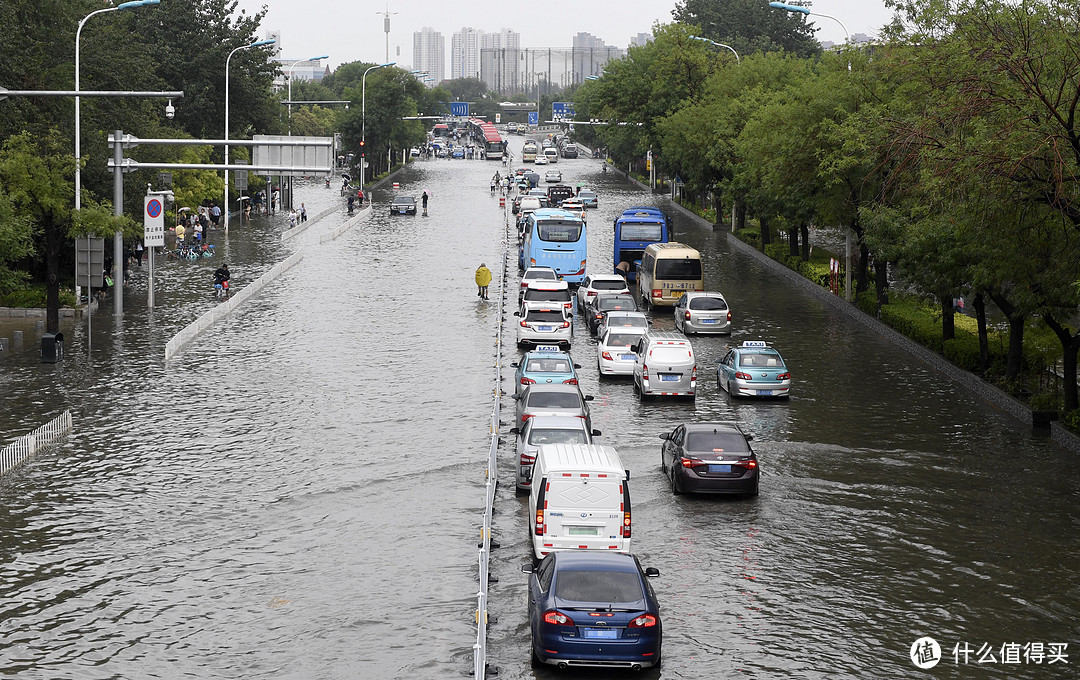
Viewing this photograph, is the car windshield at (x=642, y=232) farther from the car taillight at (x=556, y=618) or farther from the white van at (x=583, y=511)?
the car taillight at (x=556, y=618)

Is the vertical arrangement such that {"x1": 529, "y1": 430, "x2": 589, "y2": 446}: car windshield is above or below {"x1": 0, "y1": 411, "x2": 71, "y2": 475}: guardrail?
above

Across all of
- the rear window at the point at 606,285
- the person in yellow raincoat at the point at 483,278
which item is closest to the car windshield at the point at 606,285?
the rear window at the point at 606,285

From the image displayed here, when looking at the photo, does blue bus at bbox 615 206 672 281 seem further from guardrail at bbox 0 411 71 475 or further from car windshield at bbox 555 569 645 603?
car windshield at bbox 555 569 645 603

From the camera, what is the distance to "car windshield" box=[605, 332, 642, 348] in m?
37.2

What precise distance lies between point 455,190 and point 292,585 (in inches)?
3688

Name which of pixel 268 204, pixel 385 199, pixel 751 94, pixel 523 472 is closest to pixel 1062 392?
pixel 523 472

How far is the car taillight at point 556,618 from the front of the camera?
1570cm

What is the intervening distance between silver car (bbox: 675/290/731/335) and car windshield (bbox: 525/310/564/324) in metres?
5.27

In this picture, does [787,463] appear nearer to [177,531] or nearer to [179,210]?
[177,531]

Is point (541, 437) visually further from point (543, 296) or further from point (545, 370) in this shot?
point (543, 296)

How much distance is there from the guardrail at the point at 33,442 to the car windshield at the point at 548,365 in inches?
427

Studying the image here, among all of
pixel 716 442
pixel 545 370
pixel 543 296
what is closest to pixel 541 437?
pixel 716 442

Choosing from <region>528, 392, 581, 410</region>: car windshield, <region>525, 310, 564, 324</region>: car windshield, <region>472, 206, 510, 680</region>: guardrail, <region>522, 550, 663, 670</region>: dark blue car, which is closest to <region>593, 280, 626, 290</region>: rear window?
<region>472, 206, 510, 680</region>: guardrail

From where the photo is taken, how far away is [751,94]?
70125 mm
